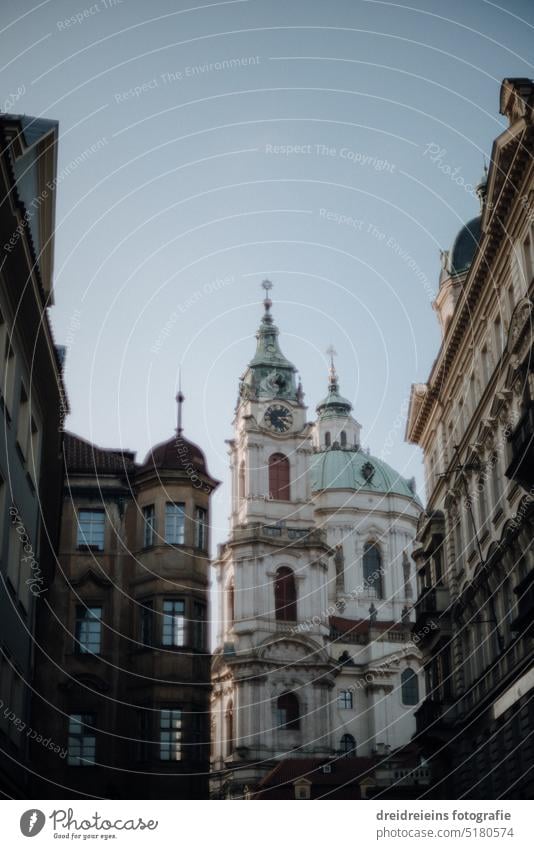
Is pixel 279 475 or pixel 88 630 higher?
pixel 279 475

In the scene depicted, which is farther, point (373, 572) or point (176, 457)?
point (373, 572)

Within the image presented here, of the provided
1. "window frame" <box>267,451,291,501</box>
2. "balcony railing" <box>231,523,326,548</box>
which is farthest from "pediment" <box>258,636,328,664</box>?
"window frame" <box>267,451,291,501</box>

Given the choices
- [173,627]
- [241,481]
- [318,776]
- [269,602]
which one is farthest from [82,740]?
[241,481]

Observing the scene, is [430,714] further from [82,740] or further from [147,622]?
[82,740]

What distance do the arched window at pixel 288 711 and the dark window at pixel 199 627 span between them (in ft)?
118

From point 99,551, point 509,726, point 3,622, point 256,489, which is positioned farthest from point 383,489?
point 3,622

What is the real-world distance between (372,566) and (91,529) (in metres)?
57.5

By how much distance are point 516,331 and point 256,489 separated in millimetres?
49034

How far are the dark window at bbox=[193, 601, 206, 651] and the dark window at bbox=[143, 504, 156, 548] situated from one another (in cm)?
220

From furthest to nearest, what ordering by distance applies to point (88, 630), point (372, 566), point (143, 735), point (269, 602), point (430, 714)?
point (372, 566), point (269, 602), point (430, 714), point (88, 630), point (143, 735)

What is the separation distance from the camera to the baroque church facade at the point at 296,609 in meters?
68.2

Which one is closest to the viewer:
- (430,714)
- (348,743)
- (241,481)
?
(430,714)

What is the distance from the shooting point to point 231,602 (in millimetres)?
72625
